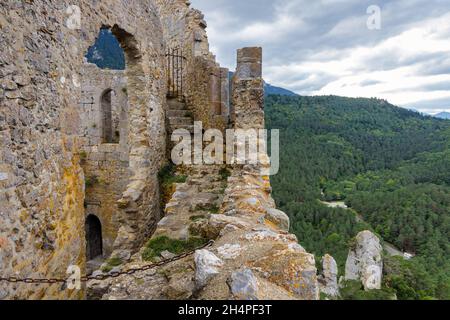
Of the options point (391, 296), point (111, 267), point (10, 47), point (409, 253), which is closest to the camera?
point (10, 47)

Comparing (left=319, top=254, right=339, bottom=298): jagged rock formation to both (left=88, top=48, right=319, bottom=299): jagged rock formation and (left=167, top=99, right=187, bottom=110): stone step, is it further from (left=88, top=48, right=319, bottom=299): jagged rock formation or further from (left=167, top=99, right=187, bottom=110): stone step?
(left=88, top=48, right=319, bottom=299): jagged rock formation

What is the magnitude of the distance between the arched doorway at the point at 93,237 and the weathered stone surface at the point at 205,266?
943 cm

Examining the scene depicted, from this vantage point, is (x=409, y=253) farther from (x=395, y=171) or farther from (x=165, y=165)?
(x=165, y=165)

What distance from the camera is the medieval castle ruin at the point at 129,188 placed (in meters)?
2.48

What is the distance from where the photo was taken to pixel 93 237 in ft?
37.9

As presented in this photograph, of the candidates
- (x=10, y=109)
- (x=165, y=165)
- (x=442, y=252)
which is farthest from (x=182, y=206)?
(x=442, y=252)

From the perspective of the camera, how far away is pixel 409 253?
38.1 meters

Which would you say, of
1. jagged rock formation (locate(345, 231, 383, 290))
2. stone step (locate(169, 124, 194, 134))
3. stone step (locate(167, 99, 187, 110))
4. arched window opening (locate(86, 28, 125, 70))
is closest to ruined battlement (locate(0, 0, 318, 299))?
stone step (locate(169, 124, 194, 134))

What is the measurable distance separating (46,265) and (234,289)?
212 cm

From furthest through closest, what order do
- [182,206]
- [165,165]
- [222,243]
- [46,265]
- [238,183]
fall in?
[165,165] → [182,206] → [238,183] → [46,265] → [222,243]

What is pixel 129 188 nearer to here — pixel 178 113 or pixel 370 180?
pixel 178 113

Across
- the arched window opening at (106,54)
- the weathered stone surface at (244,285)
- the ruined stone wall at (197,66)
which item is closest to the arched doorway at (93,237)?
the ruined stone wall at (197,66)

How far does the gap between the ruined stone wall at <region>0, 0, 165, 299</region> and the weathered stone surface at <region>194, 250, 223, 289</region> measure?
1.47 meters

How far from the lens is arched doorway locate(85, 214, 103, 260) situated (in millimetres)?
11148
